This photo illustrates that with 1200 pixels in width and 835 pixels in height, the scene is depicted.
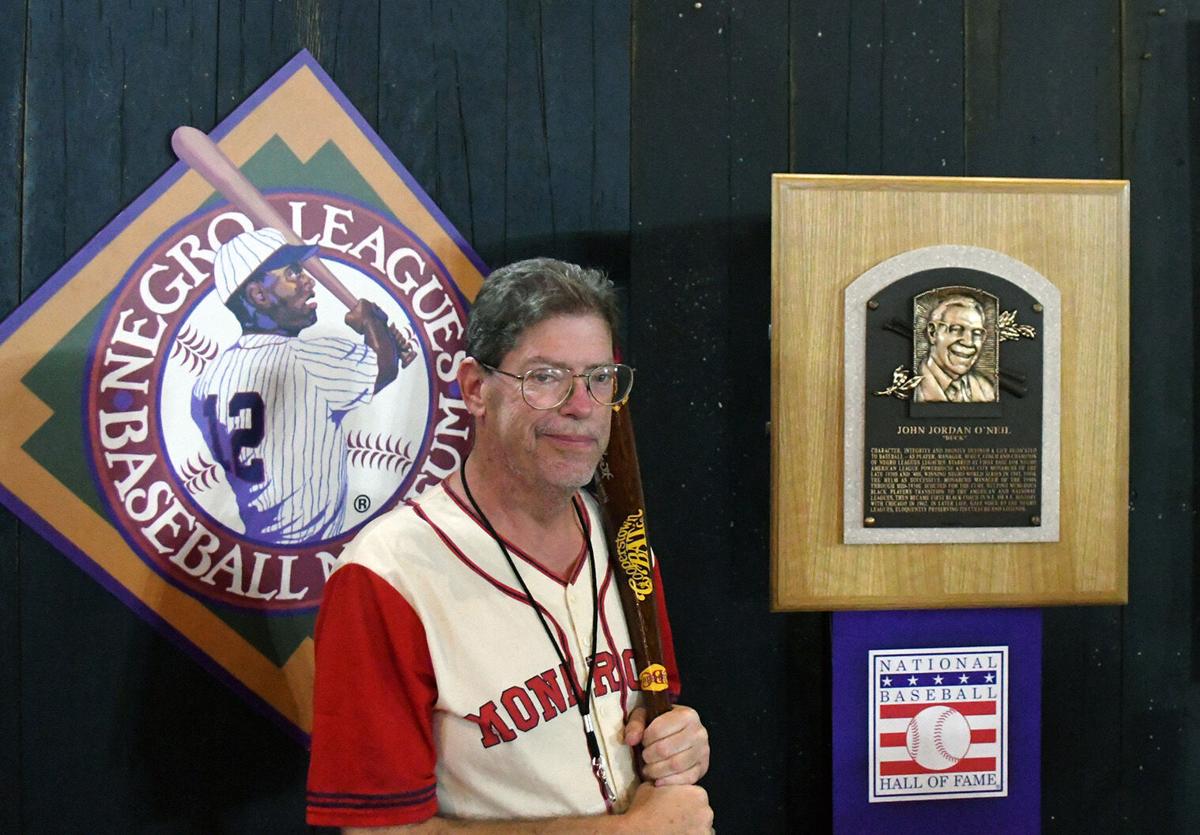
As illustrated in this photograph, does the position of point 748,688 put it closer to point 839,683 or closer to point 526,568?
point 839,683

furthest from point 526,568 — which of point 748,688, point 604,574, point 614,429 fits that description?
point 748,688

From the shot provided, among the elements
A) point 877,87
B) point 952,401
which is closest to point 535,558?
point 952,401

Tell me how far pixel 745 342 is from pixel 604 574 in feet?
1.98

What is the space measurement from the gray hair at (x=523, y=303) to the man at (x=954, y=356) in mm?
647

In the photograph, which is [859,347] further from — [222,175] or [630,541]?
[222,175]

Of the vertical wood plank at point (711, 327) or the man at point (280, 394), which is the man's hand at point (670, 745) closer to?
the vertical wood plank at point (711, 327)

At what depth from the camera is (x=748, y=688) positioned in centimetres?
194

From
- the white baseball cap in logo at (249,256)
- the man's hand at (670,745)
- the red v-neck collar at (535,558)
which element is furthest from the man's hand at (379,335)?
the man's hand at (670,745)

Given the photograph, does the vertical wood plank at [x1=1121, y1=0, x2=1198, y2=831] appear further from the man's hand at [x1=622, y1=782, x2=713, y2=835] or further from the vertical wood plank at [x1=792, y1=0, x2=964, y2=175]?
the man's hand at [x1=622, y1=782, x2=713, y2=835]

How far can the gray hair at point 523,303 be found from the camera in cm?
141

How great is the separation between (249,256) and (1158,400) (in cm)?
178

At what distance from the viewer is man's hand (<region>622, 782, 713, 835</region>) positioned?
1.37m

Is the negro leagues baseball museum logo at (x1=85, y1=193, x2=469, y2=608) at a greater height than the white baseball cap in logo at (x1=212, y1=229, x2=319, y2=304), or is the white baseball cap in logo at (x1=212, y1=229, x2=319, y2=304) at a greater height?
the white baseball cap in logo at (x1=212, y1=229, x2=319, y2=304)

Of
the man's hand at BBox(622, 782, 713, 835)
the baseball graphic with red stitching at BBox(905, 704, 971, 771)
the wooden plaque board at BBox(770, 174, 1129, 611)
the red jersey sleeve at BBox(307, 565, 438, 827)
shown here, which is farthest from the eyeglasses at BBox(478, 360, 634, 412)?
the baseball graphic with red stitching at BBox(905, 704, 971, 771)
